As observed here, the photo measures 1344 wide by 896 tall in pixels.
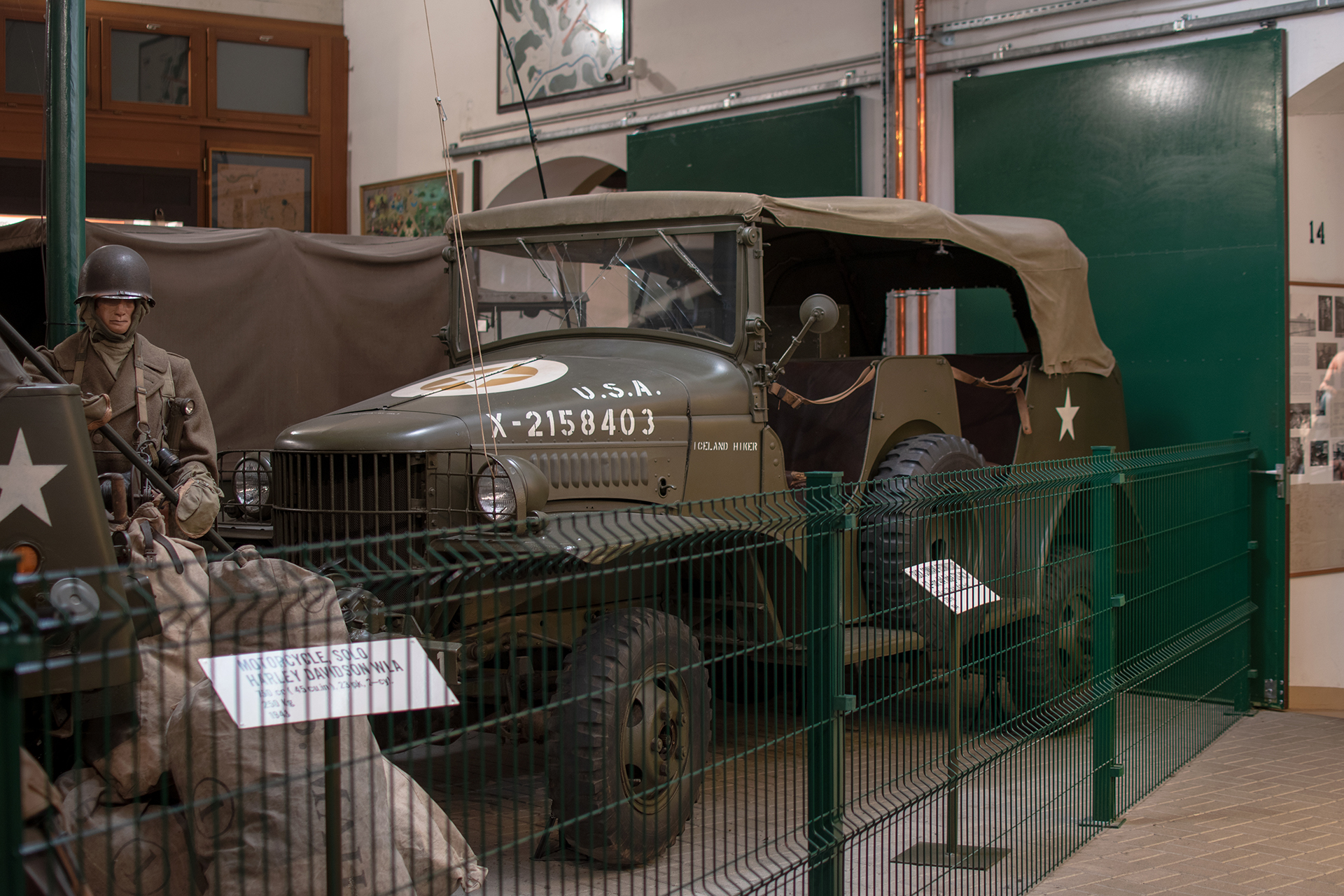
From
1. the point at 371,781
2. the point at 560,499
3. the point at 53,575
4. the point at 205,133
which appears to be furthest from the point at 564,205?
the point at 205,133

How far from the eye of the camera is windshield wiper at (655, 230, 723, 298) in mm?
5094

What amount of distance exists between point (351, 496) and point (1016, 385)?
3.73 meters

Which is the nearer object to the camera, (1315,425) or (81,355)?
(81,355)

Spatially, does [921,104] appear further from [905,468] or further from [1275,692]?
[1275,692]

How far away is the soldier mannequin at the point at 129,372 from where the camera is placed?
15.5 ft

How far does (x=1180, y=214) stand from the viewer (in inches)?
299

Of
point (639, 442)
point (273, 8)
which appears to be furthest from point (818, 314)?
point (273, 8)

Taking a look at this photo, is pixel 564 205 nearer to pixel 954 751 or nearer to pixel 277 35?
pixel 954 751

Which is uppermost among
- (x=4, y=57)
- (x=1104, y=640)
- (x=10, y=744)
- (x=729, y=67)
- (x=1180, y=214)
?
(x=4, y=57)

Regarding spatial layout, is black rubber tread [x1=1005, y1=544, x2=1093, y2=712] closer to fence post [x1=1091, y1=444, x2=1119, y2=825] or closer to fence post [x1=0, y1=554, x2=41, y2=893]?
fence post [x1=1091, y1=444, x2=1119, y2=825]

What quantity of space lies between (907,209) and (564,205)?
63.2 inches

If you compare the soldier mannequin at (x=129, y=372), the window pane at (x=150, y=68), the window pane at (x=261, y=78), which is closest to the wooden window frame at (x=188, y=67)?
the window pane at (x=150, y=68)

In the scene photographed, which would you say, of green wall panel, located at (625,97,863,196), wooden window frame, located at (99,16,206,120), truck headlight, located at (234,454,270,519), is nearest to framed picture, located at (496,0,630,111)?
green wall panel, located at (625,97,863,196)

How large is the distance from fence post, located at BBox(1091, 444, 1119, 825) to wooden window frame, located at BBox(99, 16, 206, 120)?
31.4 ft
